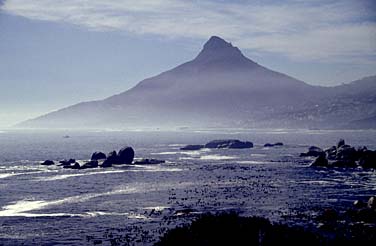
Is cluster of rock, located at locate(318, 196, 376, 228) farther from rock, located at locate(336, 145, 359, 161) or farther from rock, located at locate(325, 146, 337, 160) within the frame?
rock, located at locate(325, 146, 337, 160)

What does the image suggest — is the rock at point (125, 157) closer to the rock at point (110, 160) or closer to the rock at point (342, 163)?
the rock at point (110, 160)

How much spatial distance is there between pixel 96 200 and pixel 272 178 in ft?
162

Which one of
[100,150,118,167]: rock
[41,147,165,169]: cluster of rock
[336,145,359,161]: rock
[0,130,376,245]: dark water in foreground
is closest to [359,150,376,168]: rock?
[336,145,359,161]: rock

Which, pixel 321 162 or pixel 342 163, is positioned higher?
pixel 321 162

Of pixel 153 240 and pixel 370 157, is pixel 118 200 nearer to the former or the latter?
pixel 153 240

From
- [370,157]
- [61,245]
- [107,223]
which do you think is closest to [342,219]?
[107,223]

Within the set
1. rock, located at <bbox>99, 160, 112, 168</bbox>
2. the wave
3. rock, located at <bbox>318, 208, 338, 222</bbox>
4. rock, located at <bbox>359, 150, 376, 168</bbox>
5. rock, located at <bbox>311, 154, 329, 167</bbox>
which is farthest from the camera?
rock, located at <bbox>99, 160, 112, 168</bbox>

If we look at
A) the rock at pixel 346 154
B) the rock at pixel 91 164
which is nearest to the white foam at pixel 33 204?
the rock at pixel 91 164

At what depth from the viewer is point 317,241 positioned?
63.2 metres

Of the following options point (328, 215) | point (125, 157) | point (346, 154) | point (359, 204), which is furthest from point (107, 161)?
point (328, 215)

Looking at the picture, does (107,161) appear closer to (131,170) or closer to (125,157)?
(125,157)

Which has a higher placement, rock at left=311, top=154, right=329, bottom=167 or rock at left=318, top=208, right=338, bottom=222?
rock at left=311, top=154, right=329, bottom=167

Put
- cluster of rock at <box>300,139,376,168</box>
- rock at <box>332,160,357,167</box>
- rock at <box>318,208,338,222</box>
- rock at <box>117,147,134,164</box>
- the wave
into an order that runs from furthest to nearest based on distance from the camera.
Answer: rock at <box>117,147,134,164</box> → rock at <box>332,160,357,167</box> → cluster of rock at <box>300,139,376,168</box> → the wave → rock at <box>318,208,338,222</box>

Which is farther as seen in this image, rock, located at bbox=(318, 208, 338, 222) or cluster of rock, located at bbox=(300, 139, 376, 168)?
cluster of rock, located at bbox=(300, 139, 376, 168)
